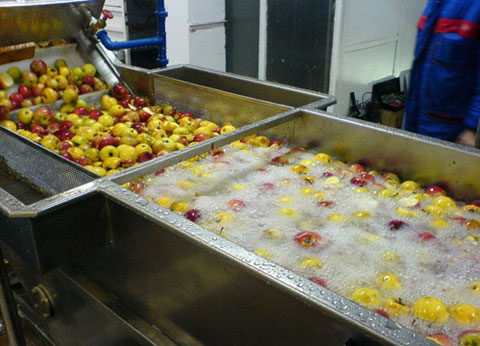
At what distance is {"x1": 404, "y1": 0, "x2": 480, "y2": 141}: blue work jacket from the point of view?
7.54 ft

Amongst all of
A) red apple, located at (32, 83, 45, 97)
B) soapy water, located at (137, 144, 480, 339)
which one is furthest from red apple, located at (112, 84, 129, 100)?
soapy water, located at (137, 144, 480, 339)

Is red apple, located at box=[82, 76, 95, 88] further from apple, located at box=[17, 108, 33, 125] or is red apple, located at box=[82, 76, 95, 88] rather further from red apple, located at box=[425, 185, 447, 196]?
red apple, located at box=[425, 185, 447, 196]

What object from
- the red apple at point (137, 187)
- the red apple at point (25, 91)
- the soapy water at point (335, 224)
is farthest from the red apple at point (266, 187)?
the red apple at point (25, 91)

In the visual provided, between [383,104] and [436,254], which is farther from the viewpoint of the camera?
[383,104]

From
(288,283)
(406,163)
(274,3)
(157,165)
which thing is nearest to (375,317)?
(288,283)

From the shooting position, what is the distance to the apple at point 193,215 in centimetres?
175

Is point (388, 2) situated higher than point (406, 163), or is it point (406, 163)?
point (388, 2)

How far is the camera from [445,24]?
7.77ft

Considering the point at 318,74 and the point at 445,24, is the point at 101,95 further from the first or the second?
the point at 318,74

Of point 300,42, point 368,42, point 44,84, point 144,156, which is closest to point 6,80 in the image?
point 44,84

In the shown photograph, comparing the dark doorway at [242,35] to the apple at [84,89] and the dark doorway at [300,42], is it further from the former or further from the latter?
the apple at [84,89]

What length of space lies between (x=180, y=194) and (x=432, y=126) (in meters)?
1.61

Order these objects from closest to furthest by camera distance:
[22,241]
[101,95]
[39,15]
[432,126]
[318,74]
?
[22,241] < [432,126] < [39,15] < [101,95] < [318,74]

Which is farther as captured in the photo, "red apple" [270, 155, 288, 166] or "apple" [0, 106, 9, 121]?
"apple" [0, 106, 9, 121]
